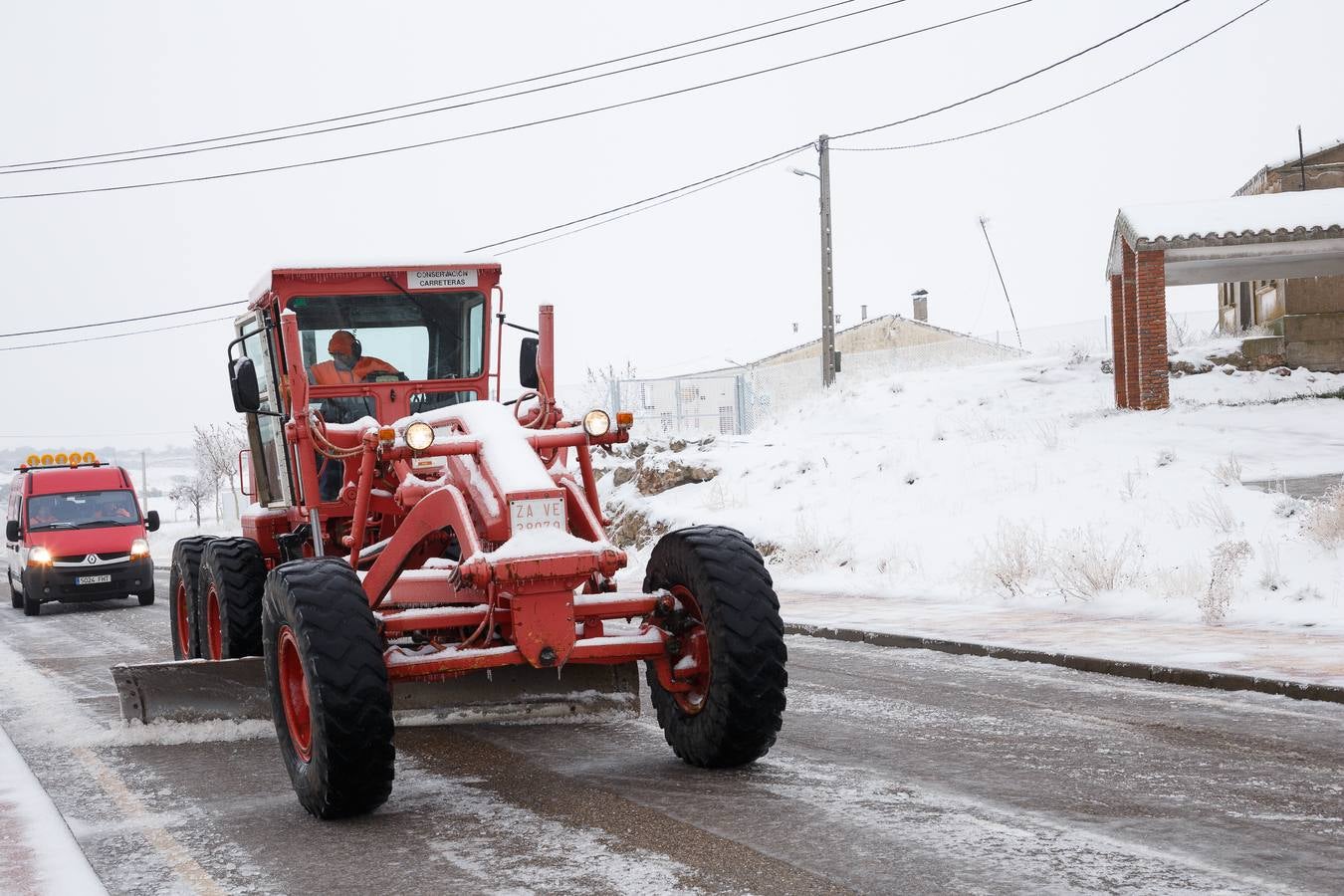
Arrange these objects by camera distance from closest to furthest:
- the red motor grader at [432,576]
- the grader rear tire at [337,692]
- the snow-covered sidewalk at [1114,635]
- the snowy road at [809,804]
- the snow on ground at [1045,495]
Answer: the snowy road at [809,804] → the grader rear tire at [337,692] → the red motor grader at [432,576] → the snow-covered sidewalk at [1114,635] → the snow on ground at [1045,495]

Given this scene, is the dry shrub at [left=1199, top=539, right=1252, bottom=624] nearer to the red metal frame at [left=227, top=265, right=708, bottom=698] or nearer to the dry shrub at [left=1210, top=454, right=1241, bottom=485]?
the dry shrub at [left=1210, top=454, right=1241, bottom=485]

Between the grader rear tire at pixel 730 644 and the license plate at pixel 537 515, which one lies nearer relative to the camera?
the license plate at pixel 537 515

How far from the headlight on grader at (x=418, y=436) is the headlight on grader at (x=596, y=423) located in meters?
0.90

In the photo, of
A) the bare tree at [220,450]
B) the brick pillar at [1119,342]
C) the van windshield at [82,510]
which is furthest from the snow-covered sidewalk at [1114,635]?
the bare tree at [220,450]

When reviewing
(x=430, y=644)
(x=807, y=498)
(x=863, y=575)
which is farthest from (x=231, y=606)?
(x=807, y=498)

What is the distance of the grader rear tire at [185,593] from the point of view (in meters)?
11.0

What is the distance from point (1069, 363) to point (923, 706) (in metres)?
24.2

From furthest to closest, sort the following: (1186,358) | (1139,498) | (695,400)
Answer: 1. (695,400)
2. (1186,358)
3. (1139,498)

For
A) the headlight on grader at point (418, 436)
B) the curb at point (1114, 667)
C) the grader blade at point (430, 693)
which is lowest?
the curb at point (1114, 667)

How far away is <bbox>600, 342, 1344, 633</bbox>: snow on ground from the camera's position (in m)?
13.3

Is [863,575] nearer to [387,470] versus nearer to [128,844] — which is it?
[387,470]

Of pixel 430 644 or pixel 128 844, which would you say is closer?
pixel 128 844

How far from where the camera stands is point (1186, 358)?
28453 millimetres

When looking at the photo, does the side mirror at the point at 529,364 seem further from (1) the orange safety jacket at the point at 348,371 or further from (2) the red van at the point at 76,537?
(2) the red van at the point at 76,537
